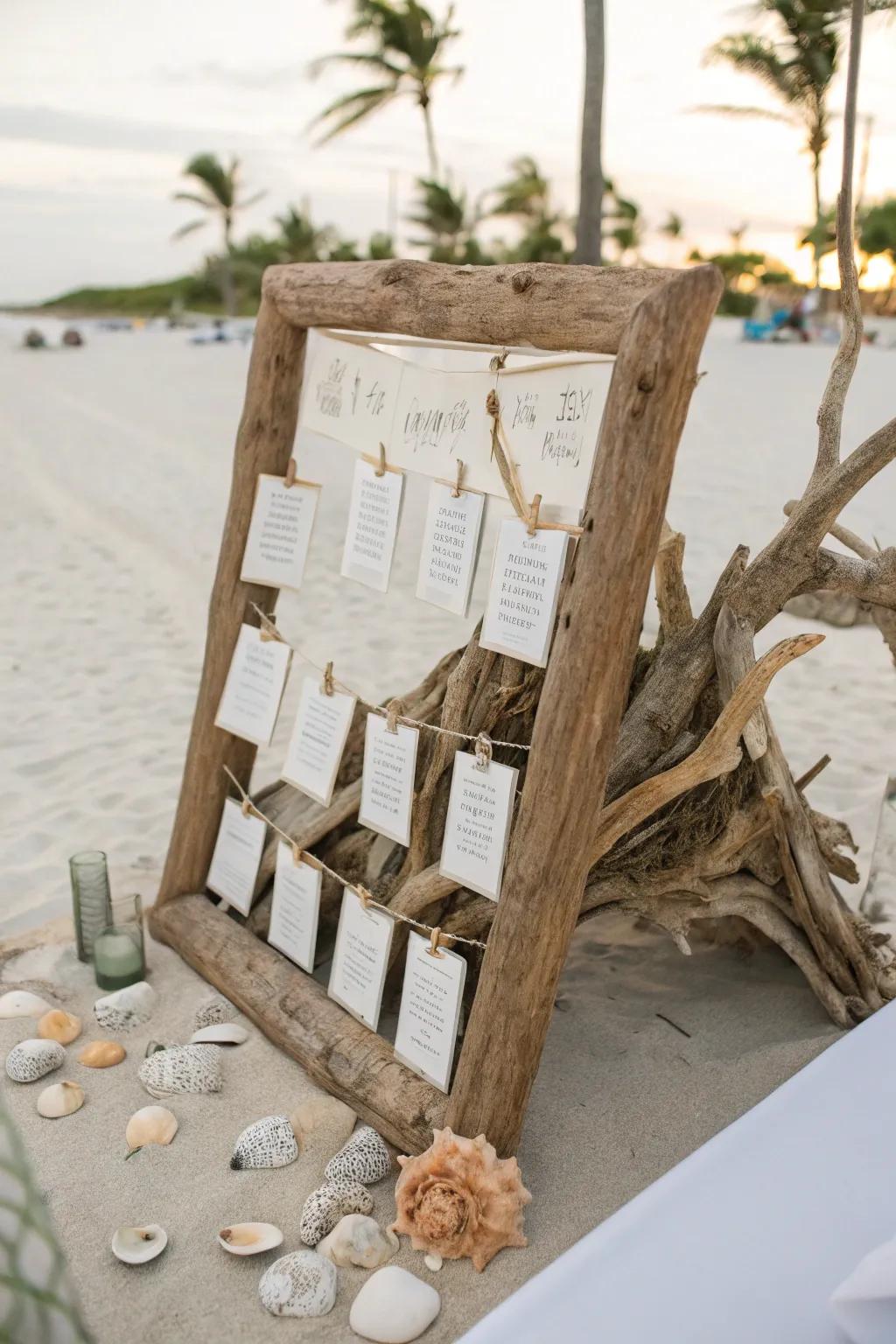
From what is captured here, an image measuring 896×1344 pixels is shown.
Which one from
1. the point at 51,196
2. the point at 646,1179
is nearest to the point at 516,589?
the point at 646,1179

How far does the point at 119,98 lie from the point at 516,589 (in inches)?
1023

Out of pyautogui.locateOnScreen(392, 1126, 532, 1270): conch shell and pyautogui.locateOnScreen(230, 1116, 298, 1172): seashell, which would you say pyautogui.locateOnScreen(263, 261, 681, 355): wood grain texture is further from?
pyautogui.locateOnScreen(230, 1116, 298, 1172): seashell

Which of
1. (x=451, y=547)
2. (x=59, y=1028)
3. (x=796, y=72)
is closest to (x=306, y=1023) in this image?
(x=59, y=1028)

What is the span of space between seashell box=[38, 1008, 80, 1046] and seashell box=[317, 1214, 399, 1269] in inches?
31.8

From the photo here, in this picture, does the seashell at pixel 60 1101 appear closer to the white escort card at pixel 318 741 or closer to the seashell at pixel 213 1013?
the seashell at pixel 213 1013

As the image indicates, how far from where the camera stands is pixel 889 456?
1.91m

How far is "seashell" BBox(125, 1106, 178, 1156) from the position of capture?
6.54ft

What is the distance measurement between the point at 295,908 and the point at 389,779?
1.55 ft

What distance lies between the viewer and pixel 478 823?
1.87m

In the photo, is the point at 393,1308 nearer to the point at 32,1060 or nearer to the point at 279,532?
the point at 32,1060

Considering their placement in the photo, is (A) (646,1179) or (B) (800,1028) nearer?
(A) (646,1179)

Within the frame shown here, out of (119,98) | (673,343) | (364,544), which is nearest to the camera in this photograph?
(673,343)

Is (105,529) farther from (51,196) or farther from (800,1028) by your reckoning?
(51,196)

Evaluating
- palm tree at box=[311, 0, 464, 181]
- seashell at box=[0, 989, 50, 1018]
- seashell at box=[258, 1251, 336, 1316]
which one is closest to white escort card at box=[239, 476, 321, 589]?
seashell at box=[0, 989, 50, 1018]
